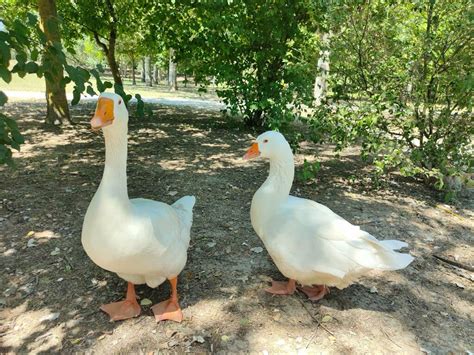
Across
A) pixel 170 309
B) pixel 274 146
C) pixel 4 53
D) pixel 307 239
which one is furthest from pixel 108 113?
pixel 307 239

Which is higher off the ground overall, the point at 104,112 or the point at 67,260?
the point at 104,112

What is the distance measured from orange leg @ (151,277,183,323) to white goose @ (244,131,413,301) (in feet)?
2.70

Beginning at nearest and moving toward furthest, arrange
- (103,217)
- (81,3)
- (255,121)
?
1. (103,217)
2. (255,121)
3. (81,3)

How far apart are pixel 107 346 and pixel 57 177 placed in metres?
3.55

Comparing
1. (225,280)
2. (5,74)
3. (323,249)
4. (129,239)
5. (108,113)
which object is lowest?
(225,280)

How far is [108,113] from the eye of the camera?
2330mm

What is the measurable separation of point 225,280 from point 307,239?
95cm

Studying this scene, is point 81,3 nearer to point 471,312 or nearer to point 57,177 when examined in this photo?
point 57,177

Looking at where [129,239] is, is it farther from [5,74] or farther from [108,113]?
[5,74]

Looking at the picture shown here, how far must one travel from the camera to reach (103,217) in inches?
93.5

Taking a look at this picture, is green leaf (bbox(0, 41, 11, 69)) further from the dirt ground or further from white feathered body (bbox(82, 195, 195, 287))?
the dirt ground

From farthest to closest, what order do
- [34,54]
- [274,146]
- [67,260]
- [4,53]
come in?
[67,260], [274,146], [34,54], [4,53]

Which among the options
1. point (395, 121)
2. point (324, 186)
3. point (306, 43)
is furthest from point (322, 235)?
point (306, 43)

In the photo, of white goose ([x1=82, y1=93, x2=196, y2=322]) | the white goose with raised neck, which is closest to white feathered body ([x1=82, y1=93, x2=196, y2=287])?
white goose ([x1=82, y1=93, x2=196, y2=322])
